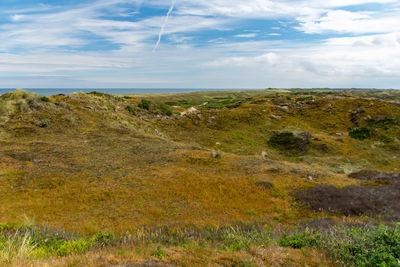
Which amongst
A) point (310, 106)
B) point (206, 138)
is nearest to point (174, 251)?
point (206, 138)

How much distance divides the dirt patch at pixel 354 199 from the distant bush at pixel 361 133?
30.2 metres

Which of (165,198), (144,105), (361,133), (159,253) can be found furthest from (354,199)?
(144,105)

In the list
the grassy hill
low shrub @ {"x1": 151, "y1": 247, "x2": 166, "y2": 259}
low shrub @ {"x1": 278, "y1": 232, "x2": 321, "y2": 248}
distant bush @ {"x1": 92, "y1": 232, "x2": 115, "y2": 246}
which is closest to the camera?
low shrub @ {"x1": 151, "y1": 247, "x2": 166, "y2": 259}

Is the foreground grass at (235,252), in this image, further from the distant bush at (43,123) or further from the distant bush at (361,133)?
the distant bush at (361,133)

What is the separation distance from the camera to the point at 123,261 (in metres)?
5.24

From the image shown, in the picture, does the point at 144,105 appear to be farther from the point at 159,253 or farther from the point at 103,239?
the point at 159,253

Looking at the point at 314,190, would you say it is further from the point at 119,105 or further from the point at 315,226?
the point at 119,105

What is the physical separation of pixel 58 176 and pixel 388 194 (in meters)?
21.9

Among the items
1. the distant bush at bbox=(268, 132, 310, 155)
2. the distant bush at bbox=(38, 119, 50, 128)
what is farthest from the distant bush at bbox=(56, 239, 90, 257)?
the distant bush at bbox=(268, 132, 310, 155)

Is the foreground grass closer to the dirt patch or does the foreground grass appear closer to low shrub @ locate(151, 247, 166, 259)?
low shrub @ locate(151, 247, 166, 259)

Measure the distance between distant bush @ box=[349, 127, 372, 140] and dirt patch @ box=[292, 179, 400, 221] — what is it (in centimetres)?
3020

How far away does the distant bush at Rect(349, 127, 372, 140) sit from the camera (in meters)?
41.3

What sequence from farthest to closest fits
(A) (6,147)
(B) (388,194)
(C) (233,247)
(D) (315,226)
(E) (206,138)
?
(E) (206,138) → (A) (6,147) → (B) (388,194) → (D) (315,226) → (C) (233,247)

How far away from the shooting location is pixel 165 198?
13.5 meters
